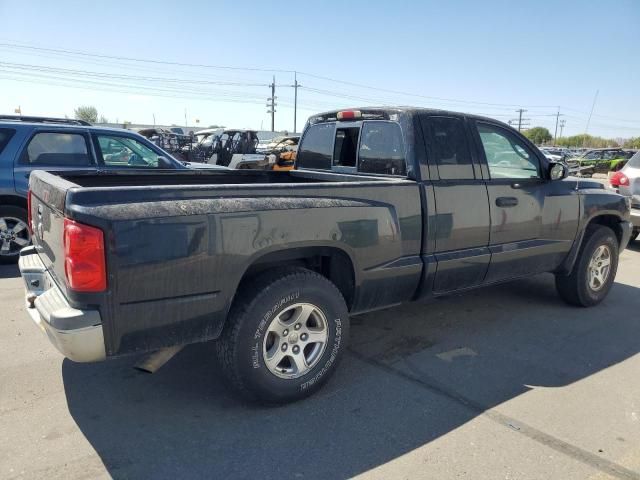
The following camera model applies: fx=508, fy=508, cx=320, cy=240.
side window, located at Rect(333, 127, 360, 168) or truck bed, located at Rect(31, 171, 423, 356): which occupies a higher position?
side window, located at Rect(333, 127, 360, 168)

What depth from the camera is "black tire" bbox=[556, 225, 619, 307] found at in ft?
16.8

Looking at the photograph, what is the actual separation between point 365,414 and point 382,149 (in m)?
2.10

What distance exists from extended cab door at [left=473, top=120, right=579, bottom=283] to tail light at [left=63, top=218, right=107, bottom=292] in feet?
9.95

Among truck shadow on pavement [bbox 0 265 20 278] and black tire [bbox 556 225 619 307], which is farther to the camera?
truck shadow on pavement [bbox 0 265 20 278]

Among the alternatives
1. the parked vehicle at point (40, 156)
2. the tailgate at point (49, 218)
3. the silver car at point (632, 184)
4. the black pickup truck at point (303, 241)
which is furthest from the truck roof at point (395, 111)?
the silver car at point (632, 184)

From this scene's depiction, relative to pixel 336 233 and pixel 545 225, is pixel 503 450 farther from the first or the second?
pixel 545 225

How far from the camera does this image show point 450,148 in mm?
4059

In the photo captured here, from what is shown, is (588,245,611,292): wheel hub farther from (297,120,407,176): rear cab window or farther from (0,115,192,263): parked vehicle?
(0,115,192,263): parked vehicle

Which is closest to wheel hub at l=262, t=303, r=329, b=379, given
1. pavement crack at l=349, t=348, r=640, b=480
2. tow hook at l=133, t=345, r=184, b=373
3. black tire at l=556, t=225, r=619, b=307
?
tow hook at l=133, t=345, r=184, b=373

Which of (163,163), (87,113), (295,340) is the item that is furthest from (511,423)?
(87,113)

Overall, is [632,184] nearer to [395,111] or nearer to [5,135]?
[395,111]

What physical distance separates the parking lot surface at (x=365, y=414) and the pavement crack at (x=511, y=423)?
0.01m

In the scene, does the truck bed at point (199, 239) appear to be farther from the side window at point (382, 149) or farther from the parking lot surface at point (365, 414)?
the parking lot surface at point (365, 414)

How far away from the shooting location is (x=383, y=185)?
11.4ft
